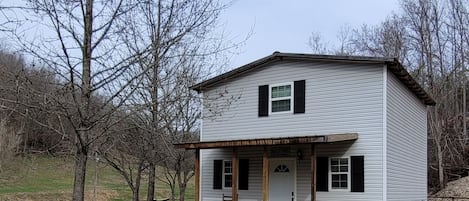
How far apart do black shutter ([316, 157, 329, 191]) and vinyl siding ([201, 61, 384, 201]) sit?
0.17 metres

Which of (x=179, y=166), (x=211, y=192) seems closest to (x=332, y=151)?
(x=211, y=192)

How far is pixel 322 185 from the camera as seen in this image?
14.0 metres

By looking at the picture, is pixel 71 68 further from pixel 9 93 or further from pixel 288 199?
pixel 288 199

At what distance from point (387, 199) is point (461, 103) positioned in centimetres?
1953

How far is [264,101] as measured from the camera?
1544 centimetres

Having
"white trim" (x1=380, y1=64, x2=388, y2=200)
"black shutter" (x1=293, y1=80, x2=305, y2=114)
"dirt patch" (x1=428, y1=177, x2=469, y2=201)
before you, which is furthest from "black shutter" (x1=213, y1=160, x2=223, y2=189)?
"dirt patch" (x1=428, y1=177, x2=469, y2=201)

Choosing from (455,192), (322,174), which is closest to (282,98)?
(322,174)

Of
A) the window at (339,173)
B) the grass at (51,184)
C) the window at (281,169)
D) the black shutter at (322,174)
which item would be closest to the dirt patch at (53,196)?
the grass at (51,184)

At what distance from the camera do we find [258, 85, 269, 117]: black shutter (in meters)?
15.4

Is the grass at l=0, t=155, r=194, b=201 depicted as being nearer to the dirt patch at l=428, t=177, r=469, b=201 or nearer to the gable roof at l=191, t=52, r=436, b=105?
the gable roof at l=191, t=52, r=436, b=105

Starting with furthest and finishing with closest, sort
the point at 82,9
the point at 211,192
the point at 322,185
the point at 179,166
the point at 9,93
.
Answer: the point at 179,166
the point at 211,192
the point at 322,185
the point at 82,9
the point at 9,93

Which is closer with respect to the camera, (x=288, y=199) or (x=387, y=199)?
(x=387, y=199)

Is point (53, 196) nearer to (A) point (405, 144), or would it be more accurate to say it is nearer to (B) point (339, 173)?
(B) point (339, 173)

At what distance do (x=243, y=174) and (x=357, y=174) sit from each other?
371 centimetres
